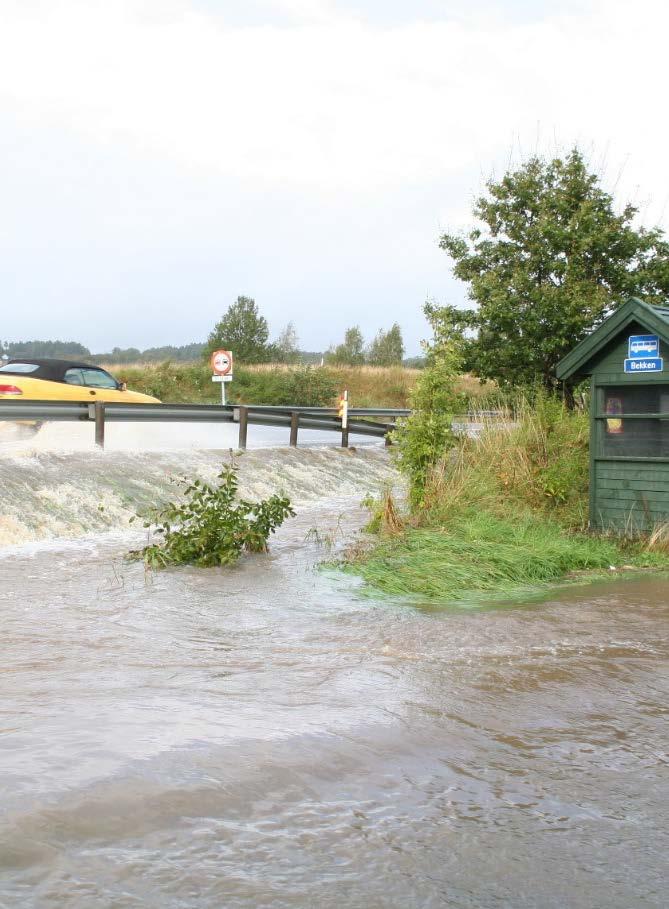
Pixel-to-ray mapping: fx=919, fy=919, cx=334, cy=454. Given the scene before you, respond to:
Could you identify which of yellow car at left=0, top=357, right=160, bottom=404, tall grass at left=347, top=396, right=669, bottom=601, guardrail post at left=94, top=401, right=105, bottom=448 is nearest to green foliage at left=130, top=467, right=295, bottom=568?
tall grass at left=347, top=396, right=669, bottom=601

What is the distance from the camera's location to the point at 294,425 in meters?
22.2

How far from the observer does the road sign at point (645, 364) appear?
11594mm

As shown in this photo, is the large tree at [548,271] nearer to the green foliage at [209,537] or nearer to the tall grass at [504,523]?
the tall grass at [504,523]

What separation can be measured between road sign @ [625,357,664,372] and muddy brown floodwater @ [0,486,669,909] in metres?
4.23

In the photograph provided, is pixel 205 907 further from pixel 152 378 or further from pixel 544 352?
pixel 152 378

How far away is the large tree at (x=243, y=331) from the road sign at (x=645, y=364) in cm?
4887

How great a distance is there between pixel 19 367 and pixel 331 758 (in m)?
15.5

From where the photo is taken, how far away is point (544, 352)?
20.9 metres

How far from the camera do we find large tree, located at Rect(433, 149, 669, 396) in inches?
814

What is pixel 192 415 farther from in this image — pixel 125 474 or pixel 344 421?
pixel 344 421

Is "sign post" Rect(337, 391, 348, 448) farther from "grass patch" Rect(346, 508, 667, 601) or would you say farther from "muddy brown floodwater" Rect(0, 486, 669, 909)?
"muddy brown floodwater" Rect(0, 486, 669, 909)

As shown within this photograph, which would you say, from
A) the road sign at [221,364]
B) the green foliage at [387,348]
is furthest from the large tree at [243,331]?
the road sign at [221,364]

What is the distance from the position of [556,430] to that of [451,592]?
5831 millimetres

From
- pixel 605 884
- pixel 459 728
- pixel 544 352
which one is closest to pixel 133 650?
pixel 459 728
